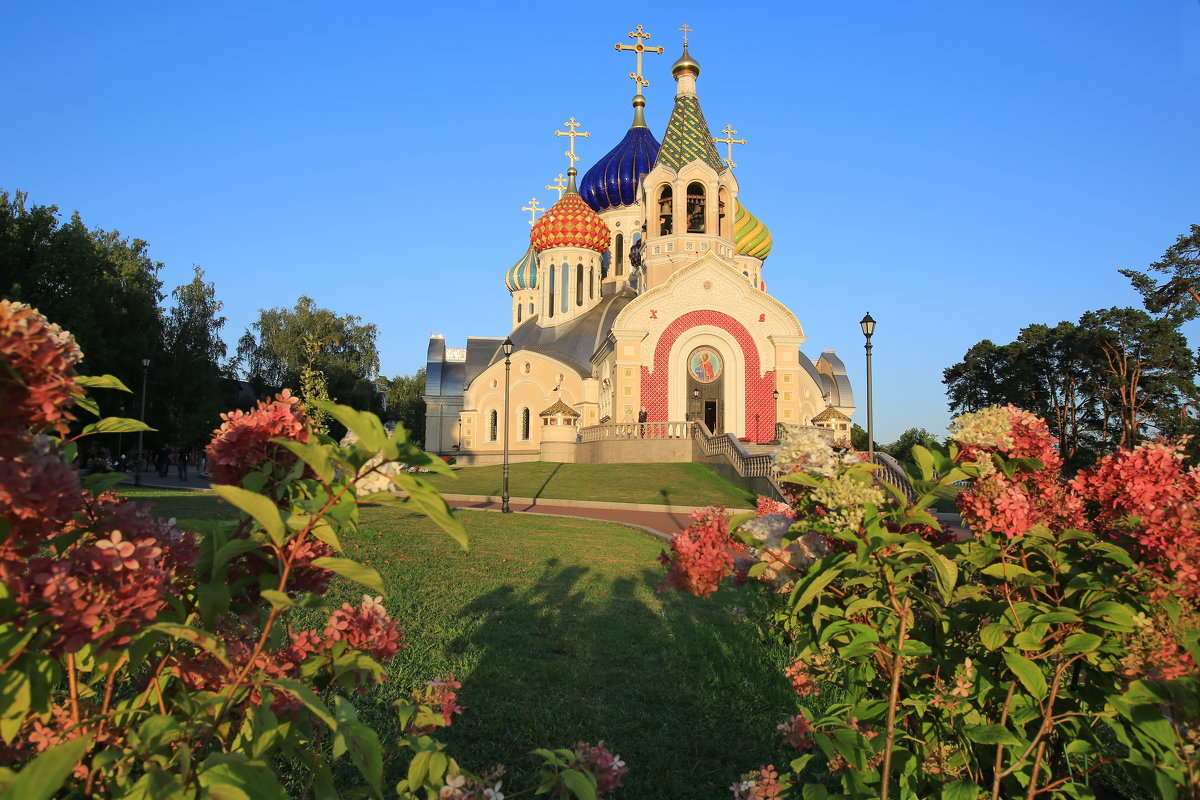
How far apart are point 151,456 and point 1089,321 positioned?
49.4m

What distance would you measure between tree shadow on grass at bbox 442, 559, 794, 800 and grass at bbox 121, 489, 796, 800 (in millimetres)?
12

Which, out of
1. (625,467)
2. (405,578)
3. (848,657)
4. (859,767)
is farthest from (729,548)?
(625,467)

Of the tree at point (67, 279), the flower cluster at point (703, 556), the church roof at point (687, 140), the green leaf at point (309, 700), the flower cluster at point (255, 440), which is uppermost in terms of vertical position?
the church roof at point (687, 140)

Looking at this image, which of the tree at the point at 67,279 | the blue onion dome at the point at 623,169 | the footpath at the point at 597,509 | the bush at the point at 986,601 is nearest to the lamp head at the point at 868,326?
the footpath at the point at 597,509

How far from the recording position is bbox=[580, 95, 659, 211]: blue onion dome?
1705 inches

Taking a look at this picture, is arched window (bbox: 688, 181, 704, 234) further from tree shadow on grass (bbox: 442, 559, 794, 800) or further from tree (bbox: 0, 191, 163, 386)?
tree shadow on grass (bbox: 442, 559, 794, 800)

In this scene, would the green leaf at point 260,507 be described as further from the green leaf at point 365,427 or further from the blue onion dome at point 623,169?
the blue onion dome at point 623,169

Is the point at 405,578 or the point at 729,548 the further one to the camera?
the point at 405,578

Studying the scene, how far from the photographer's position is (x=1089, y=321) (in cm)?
3747

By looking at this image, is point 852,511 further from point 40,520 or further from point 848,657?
point 40,520

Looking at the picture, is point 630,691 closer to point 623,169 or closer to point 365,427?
point 365,427

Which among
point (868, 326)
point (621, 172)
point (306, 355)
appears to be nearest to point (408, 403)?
point (306, 355)

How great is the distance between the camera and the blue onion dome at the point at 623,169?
142 feet

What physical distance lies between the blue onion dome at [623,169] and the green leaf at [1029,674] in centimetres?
4247
